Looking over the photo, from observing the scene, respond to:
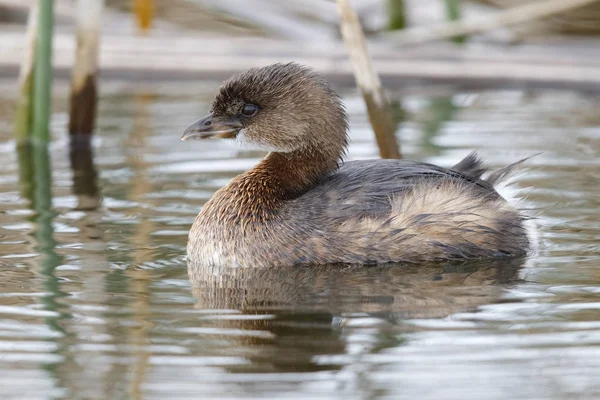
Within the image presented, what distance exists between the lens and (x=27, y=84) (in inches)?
347

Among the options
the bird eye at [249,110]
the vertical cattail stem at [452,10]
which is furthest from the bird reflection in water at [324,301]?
the vertical cattail stem at [452,10]

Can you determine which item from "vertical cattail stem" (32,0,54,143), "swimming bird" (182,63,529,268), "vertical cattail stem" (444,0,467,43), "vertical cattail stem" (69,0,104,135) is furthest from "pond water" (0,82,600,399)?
"vertical cattail stem" (444,0,467,43)

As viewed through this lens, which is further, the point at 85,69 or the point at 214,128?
the point at 85,69

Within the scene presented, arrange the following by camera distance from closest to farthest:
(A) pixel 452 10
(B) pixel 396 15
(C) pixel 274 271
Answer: (C) pixel 274 271
(A) pixel 452 10
(B) pixel 396 15

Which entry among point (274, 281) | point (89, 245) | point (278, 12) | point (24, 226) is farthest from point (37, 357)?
point (278, 12)

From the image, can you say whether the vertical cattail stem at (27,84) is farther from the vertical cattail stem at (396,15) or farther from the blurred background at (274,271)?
the vertical cattail stem at (396,15)

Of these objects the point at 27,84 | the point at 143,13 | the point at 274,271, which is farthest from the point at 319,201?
the point at 143,13

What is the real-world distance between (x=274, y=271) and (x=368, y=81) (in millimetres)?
1668

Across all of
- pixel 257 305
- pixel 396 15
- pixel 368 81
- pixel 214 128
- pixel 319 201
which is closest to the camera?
pixel 257 305

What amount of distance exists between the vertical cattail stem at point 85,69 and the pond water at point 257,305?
578 mm

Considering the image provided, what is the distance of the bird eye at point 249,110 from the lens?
6289 millimetres

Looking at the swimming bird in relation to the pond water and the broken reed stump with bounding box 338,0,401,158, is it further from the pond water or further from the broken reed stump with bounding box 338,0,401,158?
the broken reed stump with bounding box 338,0,401,158

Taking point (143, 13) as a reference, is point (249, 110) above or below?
below

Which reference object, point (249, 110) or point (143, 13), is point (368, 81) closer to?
point (249, 110)
